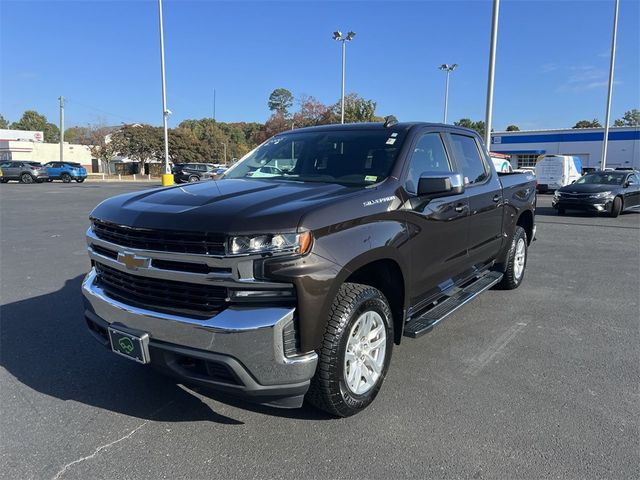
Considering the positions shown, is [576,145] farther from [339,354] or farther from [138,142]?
[339,354]

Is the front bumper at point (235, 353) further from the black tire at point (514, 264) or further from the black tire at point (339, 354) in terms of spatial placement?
the black tire at point (514, 264)

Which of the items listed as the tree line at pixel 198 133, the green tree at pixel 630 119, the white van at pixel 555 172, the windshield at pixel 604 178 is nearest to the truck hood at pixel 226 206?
the windshield at pixel 604 178

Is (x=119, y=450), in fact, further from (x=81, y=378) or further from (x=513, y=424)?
(x=513, y=424)

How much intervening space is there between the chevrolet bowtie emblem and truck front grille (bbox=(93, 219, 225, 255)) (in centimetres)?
6

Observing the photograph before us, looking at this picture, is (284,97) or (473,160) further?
(284,97)

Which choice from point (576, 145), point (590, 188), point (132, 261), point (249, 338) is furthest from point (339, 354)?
point (576, 145)

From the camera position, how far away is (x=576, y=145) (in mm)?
58344

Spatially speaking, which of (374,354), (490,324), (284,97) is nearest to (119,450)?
(374,354)

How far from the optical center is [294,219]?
262 cm

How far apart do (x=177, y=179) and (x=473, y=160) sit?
37.2 meters

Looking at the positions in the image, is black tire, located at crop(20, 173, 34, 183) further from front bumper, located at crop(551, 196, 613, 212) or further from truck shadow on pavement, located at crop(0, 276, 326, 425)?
truck shadow on pavement, located at crop(0, 276, 326, 425)

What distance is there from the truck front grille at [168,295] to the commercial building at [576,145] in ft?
190

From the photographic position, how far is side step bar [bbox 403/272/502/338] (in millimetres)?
3545

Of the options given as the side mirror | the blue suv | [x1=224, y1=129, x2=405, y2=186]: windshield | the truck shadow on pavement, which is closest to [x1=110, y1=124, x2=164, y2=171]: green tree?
the blue suv
